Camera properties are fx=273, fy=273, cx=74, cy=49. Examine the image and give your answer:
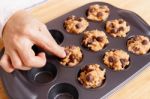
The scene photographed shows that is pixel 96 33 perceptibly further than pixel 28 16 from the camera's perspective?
Yes

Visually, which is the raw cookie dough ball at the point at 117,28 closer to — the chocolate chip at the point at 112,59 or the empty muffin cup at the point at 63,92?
the chocolate chip at the point at 112,59

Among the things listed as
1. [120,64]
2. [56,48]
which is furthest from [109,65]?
[56,48]

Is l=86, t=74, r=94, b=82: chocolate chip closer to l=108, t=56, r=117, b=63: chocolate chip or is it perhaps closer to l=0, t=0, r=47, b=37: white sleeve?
l=108, t=56, r=117, b=63: chocolate chip

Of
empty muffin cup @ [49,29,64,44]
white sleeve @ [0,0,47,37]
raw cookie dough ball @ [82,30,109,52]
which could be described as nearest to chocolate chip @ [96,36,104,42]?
raw cookie dough ball @ [82,30,109,52]

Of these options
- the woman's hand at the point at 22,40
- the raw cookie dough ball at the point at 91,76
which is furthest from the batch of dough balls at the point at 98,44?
the woman's hand at the point at 22,40

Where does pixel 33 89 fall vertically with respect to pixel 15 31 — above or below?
below

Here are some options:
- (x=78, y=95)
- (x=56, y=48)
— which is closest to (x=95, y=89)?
(x=78, y=95)

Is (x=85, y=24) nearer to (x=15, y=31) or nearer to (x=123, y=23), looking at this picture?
(x=123, y=23)
